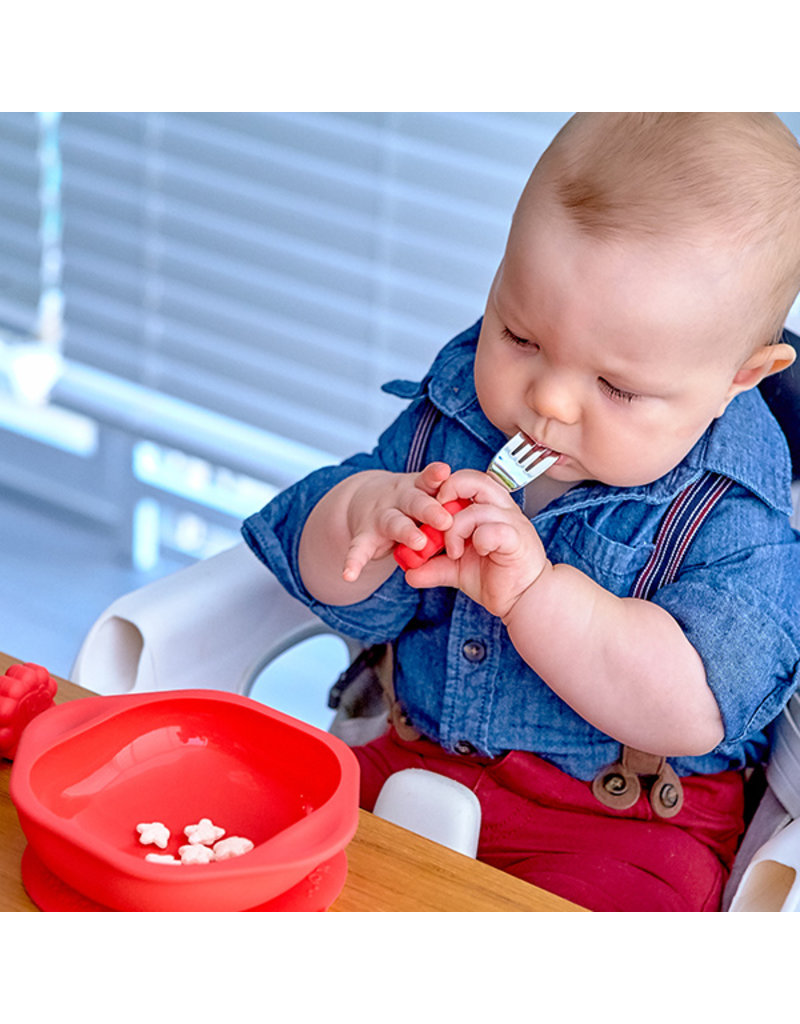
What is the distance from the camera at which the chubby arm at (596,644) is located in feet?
2.49

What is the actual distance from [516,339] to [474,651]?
0.25 meters

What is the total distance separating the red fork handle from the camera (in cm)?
71

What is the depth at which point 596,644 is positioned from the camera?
0.78 m

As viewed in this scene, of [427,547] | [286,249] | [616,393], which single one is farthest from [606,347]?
[286,249]

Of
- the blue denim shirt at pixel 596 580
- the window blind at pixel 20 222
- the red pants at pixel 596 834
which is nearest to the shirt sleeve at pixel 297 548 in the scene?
the blue denim shirt at pixel 596 580

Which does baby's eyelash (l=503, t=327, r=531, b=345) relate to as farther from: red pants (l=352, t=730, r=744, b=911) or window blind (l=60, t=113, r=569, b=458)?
window blind (l=60, t=113, r=569, b=458)

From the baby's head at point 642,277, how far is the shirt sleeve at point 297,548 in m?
0.19

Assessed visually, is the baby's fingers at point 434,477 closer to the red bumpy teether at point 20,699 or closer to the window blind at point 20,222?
the red bumpy teether at point 20,699

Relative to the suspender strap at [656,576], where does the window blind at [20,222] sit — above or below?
below

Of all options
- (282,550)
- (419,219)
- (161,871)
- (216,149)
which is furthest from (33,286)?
(161,871)

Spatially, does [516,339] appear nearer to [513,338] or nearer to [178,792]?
[513,338]
